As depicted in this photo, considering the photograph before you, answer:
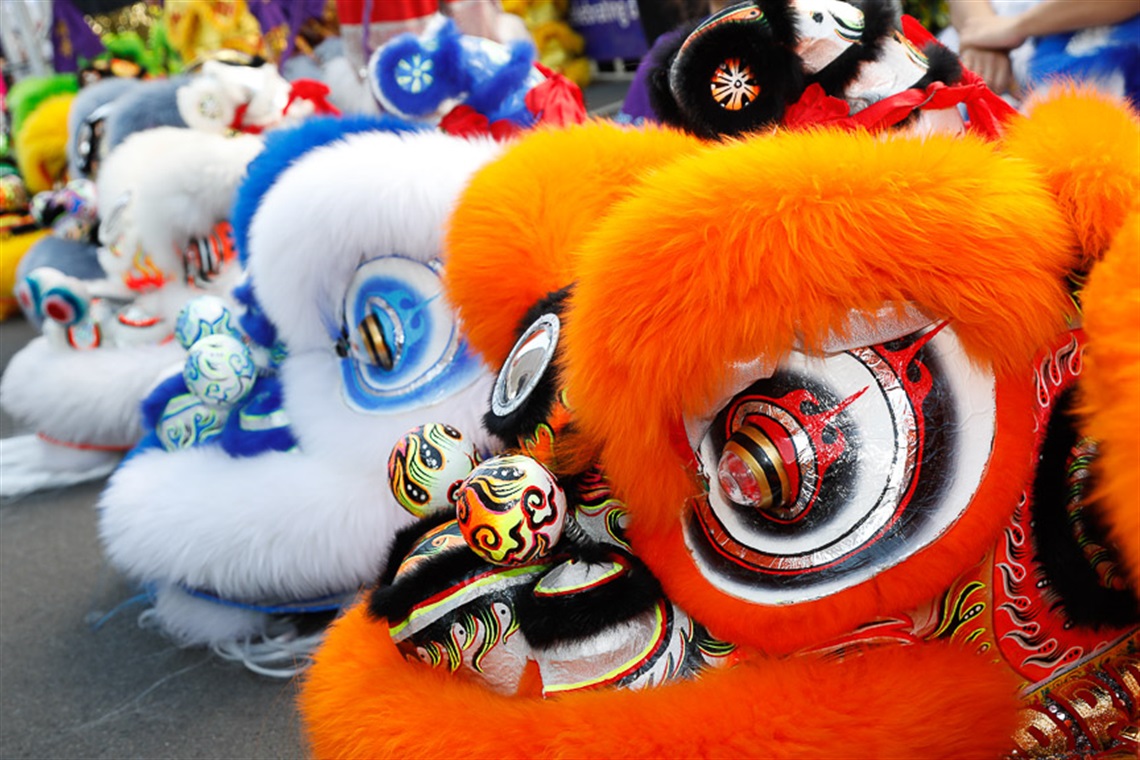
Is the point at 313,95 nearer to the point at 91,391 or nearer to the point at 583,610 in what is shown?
the point at 91,391

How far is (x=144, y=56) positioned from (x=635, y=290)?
13.6 feet

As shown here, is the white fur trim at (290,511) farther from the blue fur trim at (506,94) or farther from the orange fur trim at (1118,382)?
the orange fur trim at (1118,382)

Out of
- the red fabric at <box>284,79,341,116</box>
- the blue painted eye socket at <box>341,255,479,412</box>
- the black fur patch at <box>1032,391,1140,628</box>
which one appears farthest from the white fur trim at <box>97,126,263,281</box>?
the black fur patch at <box>1032,391,1140,628</box>

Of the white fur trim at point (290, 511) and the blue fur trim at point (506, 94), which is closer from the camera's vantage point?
the white fur trim at point (290, 511)

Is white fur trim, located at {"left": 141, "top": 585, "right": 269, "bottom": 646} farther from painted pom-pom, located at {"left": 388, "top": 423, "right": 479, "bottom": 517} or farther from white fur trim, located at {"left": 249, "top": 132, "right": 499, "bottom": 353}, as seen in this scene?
painted pom-pom, located at {"left": 388, "top": 423, "right": 479, "bottom": 517}

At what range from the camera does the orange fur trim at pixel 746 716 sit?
710 mm

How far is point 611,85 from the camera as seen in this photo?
6.09 m

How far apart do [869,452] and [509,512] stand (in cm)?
28

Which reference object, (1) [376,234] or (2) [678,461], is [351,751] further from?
(1) [376,234]

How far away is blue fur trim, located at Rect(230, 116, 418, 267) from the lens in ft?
5.47

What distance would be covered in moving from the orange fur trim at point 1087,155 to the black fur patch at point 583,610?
435 millimetres

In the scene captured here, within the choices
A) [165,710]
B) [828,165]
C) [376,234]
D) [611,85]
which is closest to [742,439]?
[828,165]

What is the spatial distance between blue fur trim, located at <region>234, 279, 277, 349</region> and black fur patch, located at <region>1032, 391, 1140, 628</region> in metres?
1.41

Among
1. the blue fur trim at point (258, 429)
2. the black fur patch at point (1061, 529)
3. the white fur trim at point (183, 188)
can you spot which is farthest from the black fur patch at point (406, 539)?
the white fur trim at point (183, 188)
